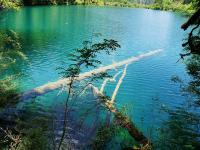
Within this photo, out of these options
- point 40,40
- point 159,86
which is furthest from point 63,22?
point 159,86

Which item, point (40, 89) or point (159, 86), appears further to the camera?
point (159, 86)

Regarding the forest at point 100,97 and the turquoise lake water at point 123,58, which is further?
the turquoise lake water at point 123,58

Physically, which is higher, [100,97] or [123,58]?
[100,97]

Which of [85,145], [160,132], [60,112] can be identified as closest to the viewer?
[85,145]

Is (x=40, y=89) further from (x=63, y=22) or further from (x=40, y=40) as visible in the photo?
(x=63, y=22)

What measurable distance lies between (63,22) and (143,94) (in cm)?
4642

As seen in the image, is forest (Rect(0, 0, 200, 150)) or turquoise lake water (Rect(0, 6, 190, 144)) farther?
turquoise lake water (Rect(0, 6, 190, 144))

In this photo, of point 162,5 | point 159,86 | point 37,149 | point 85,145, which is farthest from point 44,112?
point 162,5

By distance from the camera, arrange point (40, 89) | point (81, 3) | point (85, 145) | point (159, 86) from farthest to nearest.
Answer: point (81, 3) → point (159, 86) → point (40, 89) → point (85, 145)

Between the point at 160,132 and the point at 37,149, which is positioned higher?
the point at 37,149

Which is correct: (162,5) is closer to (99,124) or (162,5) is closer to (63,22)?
(63,22)

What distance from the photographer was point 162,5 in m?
164

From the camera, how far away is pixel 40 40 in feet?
160

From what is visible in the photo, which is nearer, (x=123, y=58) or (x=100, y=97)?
(x=100, y=97)
